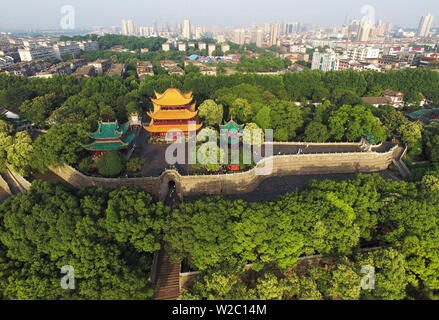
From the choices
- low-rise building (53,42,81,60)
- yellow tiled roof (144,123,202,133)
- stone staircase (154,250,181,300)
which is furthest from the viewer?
low-rise building (53,42,81,60)

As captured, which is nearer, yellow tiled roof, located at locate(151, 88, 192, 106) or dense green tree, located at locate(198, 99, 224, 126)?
yellow tiled roof, located at locate(151, 88, 192, 106)

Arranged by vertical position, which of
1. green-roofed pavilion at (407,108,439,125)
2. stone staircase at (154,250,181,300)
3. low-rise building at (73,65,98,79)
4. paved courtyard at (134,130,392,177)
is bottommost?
stone staircase at (154,250,181,300)

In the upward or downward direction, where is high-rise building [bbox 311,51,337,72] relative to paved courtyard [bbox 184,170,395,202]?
upward

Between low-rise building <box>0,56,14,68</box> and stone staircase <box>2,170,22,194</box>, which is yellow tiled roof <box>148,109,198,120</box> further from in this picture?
low-rise building <box>0,56,14,68</box>

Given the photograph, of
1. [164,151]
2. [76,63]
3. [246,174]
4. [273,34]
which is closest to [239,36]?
[273,34]

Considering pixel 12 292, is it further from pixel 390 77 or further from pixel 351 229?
pixel 390 77

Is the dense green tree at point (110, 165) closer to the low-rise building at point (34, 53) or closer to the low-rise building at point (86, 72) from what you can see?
the low-rise building at point (86, 72)

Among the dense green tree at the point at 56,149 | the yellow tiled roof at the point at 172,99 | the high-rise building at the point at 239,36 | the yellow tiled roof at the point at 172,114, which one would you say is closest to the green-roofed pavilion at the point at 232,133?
the yellow tiled roof at the point at 172,114

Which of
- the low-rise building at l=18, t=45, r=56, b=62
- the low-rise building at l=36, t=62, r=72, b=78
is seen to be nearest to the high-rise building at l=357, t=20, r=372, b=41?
the low-rise building at l=36, t=62, r=72, b=78
